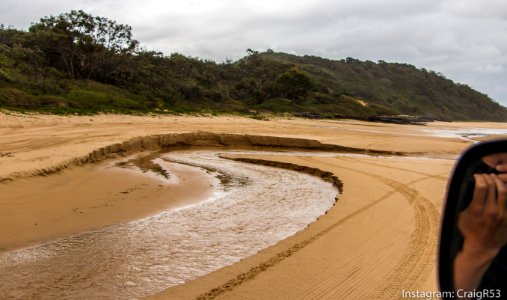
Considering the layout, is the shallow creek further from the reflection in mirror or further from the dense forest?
the dense forest

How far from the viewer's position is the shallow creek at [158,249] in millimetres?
3205

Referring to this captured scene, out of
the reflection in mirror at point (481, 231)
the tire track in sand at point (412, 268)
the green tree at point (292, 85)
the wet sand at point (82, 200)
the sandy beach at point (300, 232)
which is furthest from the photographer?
the green tree at point (292, 85)

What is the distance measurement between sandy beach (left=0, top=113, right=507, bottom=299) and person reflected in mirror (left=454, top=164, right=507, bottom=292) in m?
1.74

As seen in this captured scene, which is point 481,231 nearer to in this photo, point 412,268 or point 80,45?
point 412,268

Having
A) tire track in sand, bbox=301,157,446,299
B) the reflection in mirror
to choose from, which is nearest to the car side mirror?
the reflection in mirror

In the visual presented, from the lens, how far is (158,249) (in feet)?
13.6

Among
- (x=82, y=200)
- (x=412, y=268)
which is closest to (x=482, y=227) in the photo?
(x=412, y=268)

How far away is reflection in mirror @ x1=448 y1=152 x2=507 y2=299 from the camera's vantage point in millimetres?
1253

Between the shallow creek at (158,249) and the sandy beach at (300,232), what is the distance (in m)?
0.28

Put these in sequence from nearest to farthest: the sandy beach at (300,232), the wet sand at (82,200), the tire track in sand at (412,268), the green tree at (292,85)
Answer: the tire track in sand at (412,268)
the sandy beach at (300,232)
the wet sand at (82,200)
the green tree at (292,85)

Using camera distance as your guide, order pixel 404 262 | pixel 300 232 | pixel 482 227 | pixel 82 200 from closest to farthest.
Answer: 1. pixel 482 227
2. pixel 404 262
3. pixel 300 232
4. pixel 82 200

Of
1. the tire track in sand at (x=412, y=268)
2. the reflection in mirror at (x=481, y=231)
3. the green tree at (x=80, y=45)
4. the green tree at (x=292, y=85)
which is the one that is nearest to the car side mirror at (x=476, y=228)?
the reflection in mirror at (x=481, y=231)

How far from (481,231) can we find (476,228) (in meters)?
0.02

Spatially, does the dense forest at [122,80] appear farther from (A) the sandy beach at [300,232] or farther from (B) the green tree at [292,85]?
(A) the sandy beach at [300,232]
